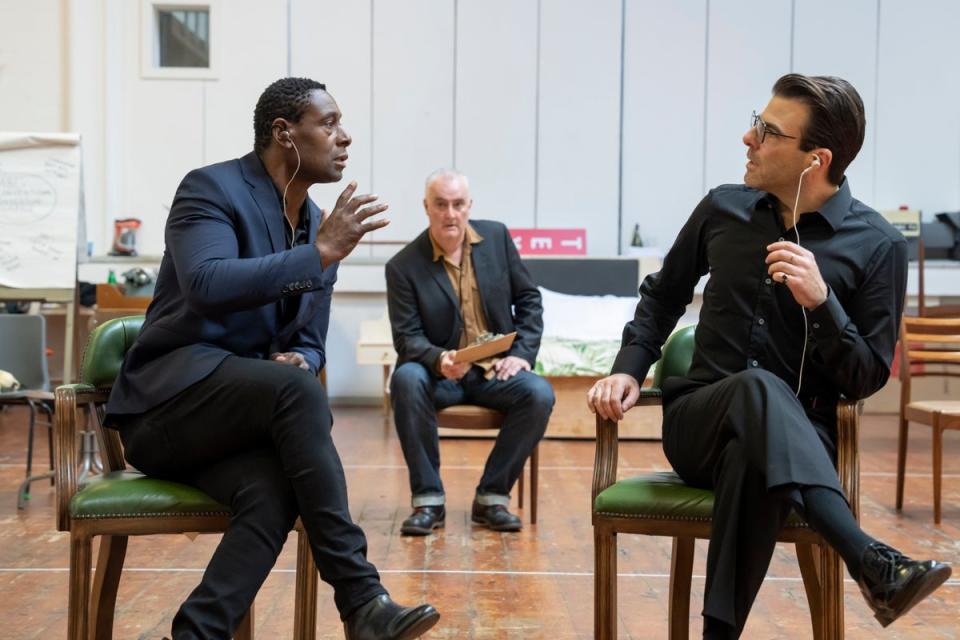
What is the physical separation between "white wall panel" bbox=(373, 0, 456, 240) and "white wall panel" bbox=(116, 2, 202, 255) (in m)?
1.24

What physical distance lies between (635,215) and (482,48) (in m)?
1.54

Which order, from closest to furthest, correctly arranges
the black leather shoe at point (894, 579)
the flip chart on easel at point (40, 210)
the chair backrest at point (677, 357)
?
the black leather shoe at point (894, 579) → the chair backrest at point (677, 357) → the flip chart on easel at point (40, 210)

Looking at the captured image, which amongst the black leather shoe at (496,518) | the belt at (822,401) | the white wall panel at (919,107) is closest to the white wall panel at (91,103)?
the black leather shoe at (496,518)

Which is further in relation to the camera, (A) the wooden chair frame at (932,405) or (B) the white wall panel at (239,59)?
(B) the white wall panel at (239,59)

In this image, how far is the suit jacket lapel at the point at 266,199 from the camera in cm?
224

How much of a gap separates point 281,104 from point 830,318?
1.20 m

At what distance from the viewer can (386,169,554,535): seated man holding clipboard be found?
12.3 ft

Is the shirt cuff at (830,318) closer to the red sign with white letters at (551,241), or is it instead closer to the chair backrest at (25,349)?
the chair backrest at (25,349)

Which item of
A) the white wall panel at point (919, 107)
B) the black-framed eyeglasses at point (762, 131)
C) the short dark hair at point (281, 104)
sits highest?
the white wall panel at point (919, 107)

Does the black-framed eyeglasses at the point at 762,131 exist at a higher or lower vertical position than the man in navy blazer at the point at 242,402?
higher

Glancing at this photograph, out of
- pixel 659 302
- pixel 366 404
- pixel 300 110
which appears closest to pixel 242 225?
pixel 300 110

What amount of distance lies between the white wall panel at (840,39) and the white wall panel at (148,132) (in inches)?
162

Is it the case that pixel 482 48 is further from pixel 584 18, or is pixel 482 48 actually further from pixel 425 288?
pixel 425 288

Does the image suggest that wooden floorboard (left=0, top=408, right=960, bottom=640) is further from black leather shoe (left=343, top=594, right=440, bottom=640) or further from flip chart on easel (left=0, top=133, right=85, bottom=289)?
flip chart on easel (left=0, top=133, right=85, bottom=289)
